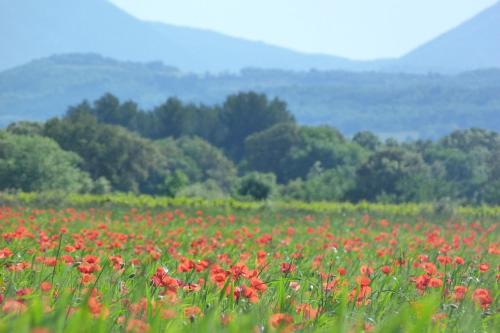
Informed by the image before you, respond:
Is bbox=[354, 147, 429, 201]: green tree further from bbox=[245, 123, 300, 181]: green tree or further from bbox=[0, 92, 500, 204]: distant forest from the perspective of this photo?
bbox=[245, 123, 300, 181]: green tree

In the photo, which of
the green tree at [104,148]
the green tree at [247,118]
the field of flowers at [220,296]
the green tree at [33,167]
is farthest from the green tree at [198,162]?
the field of flowers at [220,296]

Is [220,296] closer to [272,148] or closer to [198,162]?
[198,162]

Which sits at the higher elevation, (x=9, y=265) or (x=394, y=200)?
(x=9, y=265)

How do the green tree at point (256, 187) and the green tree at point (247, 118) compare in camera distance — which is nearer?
the green tree at point (256, 187)

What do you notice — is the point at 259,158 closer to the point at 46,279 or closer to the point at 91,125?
the point at 91,125

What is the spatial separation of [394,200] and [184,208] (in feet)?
140

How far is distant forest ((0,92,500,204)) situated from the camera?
220ft

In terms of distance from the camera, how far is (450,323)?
168 inches

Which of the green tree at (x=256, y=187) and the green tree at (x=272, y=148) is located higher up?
the green tree at (x=256, y=187)

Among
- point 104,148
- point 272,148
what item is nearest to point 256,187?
point 104,148

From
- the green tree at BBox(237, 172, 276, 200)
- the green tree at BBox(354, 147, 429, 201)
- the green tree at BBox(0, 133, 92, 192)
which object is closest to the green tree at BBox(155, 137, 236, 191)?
the green tree at BBox(354, 147, 429, 201)

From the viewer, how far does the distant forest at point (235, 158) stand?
6719 cm

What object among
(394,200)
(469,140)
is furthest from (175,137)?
(394,200)

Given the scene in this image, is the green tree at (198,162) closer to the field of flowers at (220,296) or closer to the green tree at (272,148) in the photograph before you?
the green tree at (272,148)
